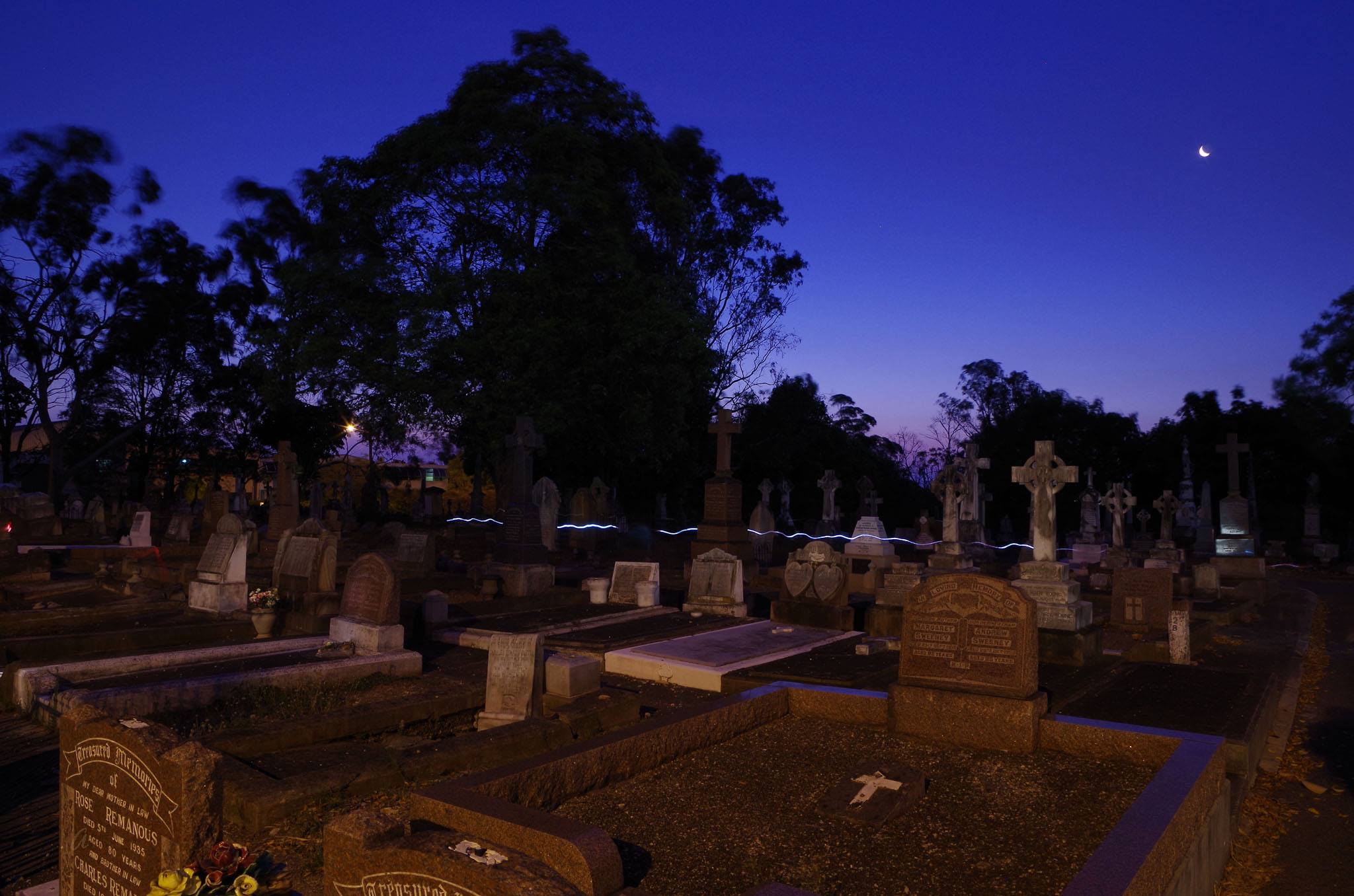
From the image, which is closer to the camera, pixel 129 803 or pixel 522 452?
pixel 129 803

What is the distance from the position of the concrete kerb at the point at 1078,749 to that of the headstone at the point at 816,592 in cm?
509

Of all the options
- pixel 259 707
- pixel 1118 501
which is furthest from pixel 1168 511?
pixel 259 707

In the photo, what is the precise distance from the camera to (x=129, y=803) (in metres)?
3.23

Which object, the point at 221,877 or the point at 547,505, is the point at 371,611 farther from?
the point at 547,505

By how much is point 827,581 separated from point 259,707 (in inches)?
289

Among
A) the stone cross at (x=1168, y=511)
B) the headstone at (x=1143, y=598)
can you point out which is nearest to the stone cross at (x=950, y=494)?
the headstone at (x=1143, y=598)

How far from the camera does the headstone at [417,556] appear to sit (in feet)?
49.4

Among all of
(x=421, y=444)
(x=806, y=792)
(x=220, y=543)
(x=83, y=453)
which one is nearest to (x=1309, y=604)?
(x=806, y=792)

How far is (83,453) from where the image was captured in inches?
1555

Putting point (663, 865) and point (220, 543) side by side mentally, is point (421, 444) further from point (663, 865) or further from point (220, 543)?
point (663, 865)

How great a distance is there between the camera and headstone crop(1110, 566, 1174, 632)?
1148 cm

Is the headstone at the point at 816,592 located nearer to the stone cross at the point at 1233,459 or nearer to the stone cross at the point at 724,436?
the stone cross at the point at 724,436

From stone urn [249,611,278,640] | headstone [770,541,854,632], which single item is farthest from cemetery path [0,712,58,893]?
headstone [770,541,854,632]

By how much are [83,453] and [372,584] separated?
38.6 m
